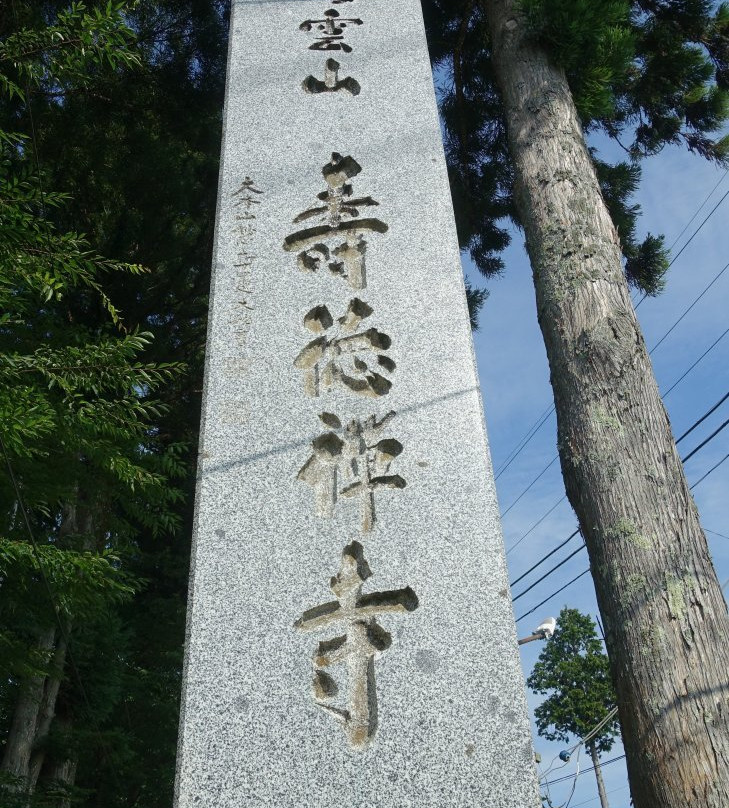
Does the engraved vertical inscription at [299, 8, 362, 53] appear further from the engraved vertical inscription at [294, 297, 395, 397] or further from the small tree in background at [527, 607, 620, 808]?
the small tree in background at [527, 607, 620, 808]

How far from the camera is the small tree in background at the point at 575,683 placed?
2170cm

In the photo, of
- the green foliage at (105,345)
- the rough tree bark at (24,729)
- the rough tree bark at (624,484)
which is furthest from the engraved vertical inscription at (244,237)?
the rough tree bark at (24,729)

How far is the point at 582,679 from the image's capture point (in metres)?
22.5

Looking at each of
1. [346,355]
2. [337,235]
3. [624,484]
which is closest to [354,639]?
[346,355]

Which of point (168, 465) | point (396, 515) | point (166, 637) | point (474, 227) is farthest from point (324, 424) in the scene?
Answer: point (166, 637)

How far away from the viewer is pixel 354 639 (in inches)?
84.7

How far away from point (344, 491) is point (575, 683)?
74.0 ft

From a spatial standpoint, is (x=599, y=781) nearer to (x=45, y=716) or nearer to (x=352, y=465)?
(x=45, y=716)

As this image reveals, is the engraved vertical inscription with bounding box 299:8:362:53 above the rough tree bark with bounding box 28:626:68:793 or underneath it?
above

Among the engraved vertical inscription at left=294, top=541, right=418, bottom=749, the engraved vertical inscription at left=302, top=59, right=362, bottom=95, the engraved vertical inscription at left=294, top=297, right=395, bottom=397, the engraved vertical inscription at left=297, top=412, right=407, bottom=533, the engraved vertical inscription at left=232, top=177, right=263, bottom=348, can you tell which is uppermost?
the engraved vertical inscription at left=302, top=59, right=362, bottom=95

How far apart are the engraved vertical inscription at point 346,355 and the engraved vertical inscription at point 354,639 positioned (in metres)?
0.61

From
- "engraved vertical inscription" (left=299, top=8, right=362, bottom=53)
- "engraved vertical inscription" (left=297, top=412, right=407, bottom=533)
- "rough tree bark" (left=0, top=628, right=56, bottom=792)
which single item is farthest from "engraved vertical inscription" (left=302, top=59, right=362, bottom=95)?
"rough tree bark" (left=0, top=628, right=56, bottom=792)

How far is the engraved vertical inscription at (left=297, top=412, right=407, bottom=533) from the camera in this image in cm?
242

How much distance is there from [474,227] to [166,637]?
5.28 m
